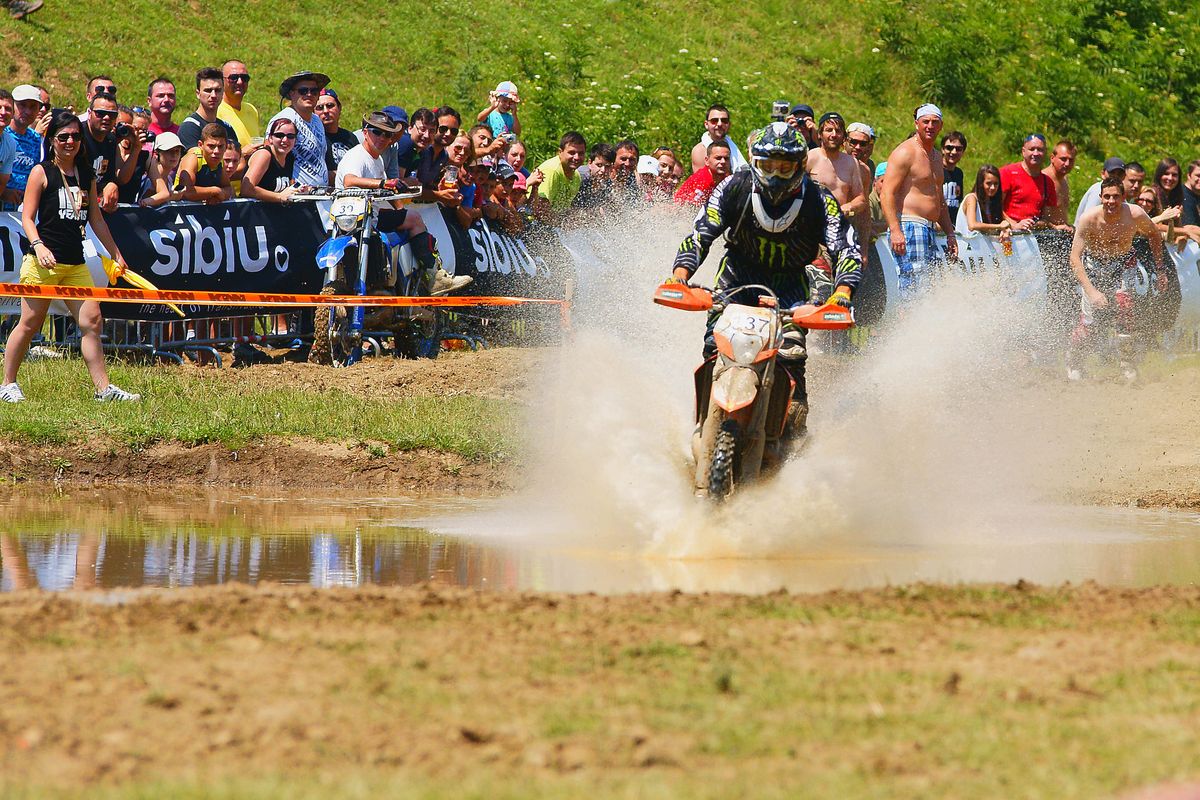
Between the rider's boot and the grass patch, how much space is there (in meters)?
2.74

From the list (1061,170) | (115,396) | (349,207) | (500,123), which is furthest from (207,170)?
(1061,170)

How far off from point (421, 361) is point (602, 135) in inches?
428

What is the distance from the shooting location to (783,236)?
9.67 m

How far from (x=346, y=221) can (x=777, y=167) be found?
7.37 meters

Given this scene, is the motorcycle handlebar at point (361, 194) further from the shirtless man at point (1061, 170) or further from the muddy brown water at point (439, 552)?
the shirtless man at point (1061, 170)

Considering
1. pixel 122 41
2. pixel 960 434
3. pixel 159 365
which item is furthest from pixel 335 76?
pixel 960 434

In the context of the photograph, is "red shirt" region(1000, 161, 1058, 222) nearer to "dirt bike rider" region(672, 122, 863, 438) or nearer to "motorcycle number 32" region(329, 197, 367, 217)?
"motorcycle number 32" region(329, 197, 367, 217)

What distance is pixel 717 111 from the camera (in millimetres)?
17047

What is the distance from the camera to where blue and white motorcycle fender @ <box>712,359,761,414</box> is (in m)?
8.59

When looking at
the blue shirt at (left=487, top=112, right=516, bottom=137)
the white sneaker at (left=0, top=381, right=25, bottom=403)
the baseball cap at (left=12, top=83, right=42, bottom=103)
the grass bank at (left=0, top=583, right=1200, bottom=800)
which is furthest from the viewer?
the blue shirt at (left=487, top=112, right=516, bottom=137)

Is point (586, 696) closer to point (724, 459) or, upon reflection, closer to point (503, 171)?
point (724, 459)

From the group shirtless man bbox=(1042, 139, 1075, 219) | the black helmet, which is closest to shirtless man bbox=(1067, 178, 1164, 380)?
shirtless man bbox=(1042, 139, 1075, 219)

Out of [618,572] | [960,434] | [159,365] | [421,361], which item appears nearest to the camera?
[618,572]

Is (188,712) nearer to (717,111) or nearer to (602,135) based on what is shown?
(717,111)
